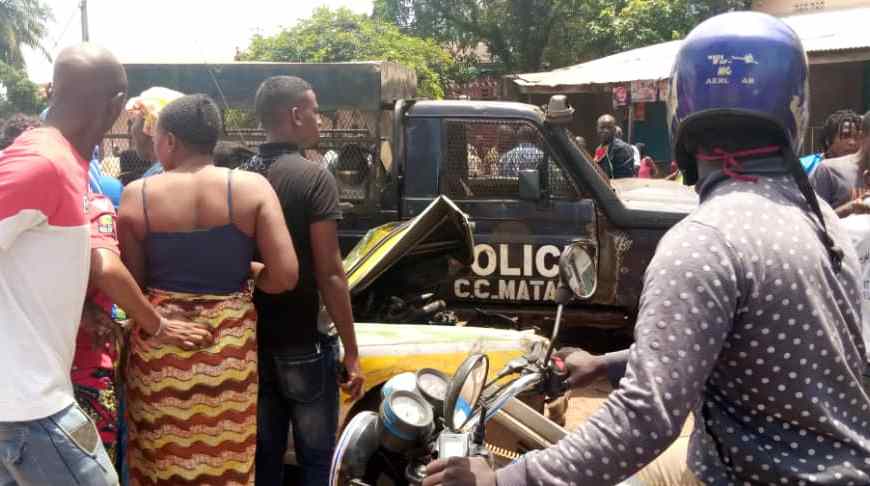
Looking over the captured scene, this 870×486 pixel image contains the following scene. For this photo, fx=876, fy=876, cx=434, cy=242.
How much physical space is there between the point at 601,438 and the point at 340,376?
1.92 m

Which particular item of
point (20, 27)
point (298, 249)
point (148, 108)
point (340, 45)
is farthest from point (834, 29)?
point (20, 27)

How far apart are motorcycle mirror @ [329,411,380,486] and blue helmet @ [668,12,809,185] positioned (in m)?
0.95

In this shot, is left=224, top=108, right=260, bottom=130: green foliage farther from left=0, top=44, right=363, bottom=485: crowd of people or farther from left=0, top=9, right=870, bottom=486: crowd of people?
left=0, top=44, right=363, bottom=485: crowd of people

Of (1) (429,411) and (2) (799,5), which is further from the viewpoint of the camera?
(2) (799,5)

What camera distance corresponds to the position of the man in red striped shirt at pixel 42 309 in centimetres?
207

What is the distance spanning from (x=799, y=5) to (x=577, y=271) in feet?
61.1

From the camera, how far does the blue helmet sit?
1.57 m

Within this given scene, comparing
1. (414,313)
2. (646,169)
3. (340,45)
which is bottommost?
(646,169)

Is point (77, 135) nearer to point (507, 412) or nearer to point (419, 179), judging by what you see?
point (507, 412)

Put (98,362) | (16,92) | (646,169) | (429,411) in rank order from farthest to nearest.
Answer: (16,92) → (646,169) → (98,362) → (429,411)

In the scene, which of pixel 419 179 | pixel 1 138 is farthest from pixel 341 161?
pixel 1 138

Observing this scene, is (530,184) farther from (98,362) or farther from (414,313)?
(98,362)

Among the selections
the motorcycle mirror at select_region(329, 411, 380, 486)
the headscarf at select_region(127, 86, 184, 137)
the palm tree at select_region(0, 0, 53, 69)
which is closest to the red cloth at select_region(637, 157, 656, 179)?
the headscarf at select_region(127, 86, 184, 137)

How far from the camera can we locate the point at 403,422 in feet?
6.17
